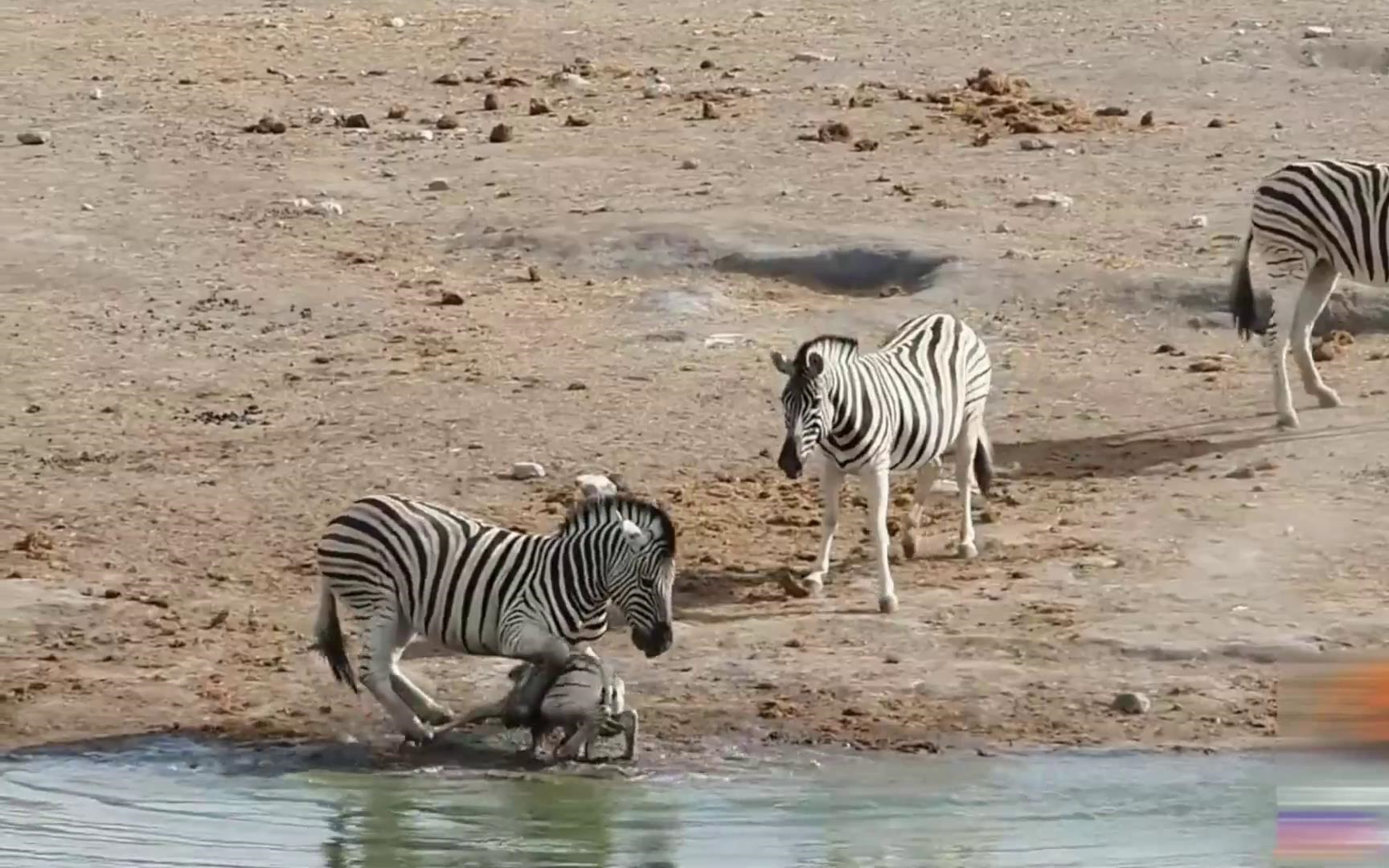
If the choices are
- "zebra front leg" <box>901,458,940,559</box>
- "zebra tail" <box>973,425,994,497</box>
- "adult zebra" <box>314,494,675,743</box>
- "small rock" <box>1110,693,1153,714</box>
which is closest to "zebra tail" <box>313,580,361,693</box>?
"adult zebra" <box>314,494,675,743</box>

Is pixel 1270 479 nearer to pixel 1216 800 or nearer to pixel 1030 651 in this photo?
pixel 1030 651

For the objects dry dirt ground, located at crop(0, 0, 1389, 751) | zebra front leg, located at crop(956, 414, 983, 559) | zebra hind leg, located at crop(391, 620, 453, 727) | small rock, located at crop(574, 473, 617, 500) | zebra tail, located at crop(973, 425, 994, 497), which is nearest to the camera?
zebra hind leg, located at crop(391, 620, 453, 727)

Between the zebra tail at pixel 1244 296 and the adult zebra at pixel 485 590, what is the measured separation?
201 inches

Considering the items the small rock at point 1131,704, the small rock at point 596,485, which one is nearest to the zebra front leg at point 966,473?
the small rock at point 596,485

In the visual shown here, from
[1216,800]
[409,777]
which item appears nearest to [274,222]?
[409,777]

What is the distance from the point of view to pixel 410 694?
916 centimetres

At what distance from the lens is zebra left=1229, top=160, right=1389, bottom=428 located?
13234mm

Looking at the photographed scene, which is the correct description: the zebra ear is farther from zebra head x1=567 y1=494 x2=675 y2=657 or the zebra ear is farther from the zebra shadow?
the zebra shadow

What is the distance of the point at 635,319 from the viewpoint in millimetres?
14430

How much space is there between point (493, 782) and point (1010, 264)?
7057 mm

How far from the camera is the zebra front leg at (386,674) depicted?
9031 mm

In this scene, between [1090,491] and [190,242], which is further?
[190,242]

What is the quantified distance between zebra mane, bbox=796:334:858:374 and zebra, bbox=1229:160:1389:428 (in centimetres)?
343
